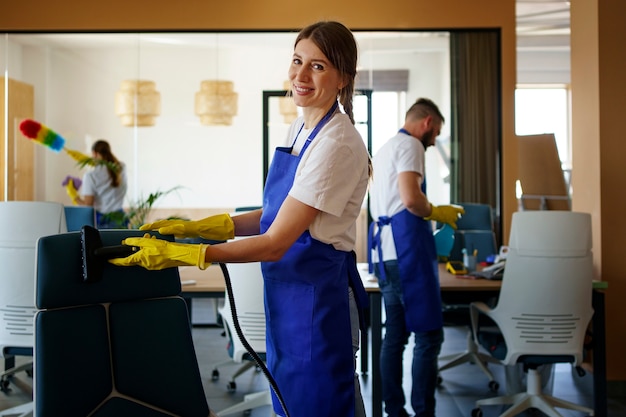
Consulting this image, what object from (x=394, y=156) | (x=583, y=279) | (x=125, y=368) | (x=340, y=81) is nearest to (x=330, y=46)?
(x=340, y=81)

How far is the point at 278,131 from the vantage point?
6.30m

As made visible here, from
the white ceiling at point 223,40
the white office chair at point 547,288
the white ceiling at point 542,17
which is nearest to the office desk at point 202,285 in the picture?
the white office chair at point 547,288

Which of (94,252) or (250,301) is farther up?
(94,252)

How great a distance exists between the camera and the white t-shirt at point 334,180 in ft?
5.45

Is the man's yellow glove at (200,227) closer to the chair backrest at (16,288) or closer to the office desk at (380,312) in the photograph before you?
the office desk at (380,312)

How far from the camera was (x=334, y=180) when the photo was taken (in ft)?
5.53

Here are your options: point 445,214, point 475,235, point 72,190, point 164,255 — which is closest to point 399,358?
point 445,214

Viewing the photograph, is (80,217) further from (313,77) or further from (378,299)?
(313,77)

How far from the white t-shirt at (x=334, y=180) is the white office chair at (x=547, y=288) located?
5.48 ft

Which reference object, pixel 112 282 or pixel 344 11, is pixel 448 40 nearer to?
pixel 344 11

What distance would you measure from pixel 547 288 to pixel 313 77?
1.88 meters

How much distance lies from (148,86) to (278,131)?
1120mm

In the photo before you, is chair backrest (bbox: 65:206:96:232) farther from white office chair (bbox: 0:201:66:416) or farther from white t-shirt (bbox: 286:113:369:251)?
white t-shirt (bbox: 286:113:369:251)

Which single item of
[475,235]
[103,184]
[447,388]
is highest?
[103,184]
